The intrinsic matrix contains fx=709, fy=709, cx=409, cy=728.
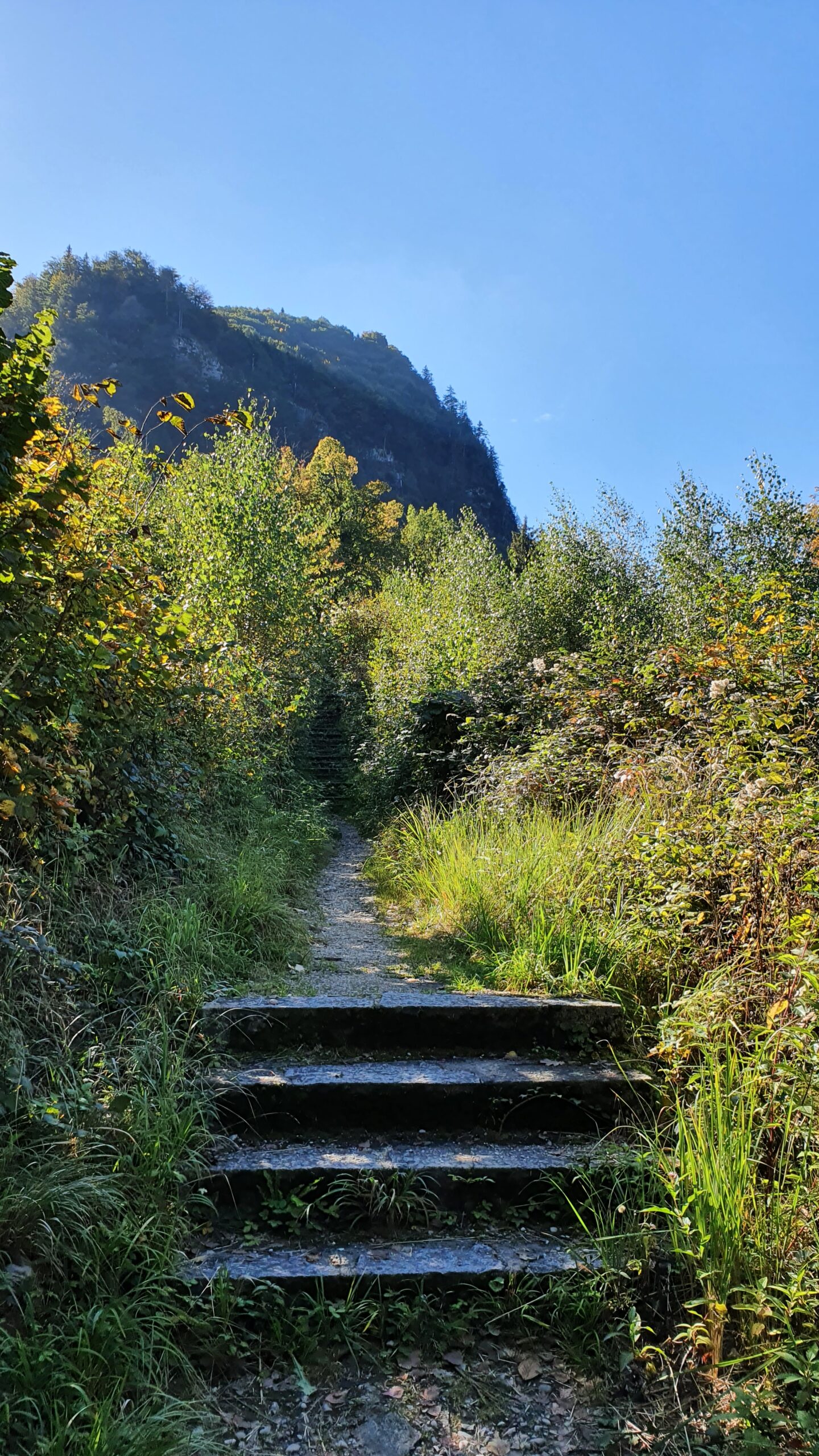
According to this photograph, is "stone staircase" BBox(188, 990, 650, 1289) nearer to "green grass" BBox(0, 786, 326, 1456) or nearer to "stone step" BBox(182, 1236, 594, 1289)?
"stone step" BBox(182, 1236, 594, 1289)

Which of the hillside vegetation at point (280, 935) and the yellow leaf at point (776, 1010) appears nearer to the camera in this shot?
the hillside vegetation at point (280, 935)

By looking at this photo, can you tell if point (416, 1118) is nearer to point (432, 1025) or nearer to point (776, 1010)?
point (432, 1025)

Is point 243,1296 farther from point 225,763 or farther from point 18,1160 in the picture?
point 225,763

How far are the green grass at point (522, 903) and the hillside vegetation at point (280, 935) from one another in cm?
3

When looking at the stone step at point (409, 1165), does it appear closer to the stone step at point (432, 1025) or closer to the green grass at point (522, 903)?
the stone step at point (432, 1025)

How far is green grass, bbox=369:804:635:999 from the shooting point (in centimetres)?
365

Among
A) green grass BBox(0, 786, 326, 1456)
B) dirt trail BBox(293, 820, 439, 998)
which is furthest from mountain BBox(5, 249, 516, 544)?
green grass BBox(0, 786, 326, 1456)

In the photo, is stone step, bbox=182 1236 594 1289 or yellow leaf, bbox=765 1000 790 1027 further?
yellow leaf, bbox=765 1000 790 1027

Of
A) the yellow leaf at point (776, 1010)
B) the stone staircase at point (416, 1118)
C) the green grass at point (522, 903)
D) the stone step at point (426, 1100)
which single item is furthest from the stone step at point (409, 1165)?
the green grass at point (522, 903)

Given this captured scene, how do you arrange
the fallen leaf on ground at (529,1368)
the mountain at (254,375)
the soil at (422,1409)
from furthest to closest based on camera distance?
the mountain at (254,375), the fallen leaf on ground at (529,1368), the soil at (422,1409)

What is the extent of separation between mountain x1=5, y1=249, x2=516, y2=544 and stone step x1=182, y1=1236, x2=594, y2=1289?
66481 millimetres

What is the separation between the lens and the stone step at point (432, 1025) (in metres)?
3.34

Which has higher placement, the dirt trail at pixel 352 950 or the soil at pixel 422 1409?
the dirt trail at pixel 352 950

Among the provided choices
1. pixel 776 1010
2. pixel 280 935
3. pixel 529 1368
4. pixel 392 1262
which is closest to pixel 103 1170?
pixel 392 1262
